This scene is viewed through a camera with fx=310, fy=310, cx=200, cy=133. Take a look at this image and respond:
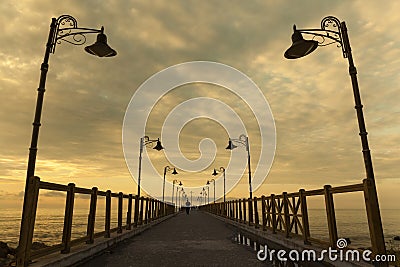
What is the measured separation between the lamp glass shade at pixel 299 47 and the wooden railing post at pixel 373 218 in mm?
3482

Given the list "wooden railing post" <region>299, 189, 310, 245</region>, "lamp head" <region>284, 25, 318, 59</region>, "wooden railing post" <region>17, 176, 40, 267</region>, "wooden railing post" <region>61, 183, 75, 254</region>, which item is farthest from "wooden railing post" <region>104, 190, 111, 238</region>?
"lamp head" <region>284, 25, 318, 59</region>

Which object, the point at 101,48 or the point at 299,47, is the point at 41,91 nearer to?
the point at 101,48

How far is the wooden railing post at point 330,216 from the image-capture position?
7363mm

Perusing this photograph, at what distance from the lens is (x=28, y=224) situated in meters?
5.93

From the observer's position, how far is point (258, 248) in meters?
10.1

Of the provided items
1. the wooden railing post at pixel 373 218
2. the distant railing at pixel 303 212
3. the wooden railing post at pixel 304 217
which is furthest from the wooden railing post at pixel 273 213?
the wooden railing post at pixel 373 218

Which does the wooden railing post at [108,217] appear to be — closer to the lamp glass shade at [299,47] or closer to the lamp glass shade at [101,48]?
the lamp glass shade at [101,48]

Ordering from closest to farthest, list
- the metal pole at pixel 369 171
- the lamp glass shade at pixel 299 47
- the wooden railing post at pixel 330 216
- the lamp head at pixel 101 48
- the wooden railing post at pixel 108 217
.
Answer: the metal pole at pixel 369 171 → the wooden railing post at pixel 330 216 → the lamp glass shade at pixel 299 47 → the lamp head at pixel 101 48 → the wooden railing post at pixel 108 217

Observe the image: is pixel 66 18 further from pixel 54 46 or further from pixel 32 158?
pixel 32 158

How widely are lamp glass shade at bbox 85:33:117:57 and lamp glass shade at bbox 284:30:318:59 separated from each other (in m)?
4.59

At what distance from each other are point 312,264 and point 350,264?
135 centimetres

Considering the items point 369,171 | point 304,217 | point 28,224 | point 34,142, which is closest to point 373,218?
point 369,171

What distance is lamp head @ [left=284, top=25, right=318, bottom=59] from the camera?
25.1ft

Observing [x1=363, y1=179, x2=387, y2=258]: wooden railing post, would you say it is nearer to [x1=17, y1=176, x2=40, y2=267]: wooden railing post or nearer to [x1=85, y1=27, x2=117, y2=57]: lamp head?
[x1=17, y1=176, x2=40, y2=267]: wooden railing post
